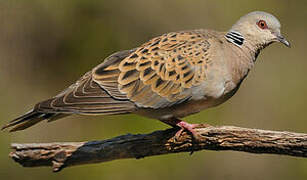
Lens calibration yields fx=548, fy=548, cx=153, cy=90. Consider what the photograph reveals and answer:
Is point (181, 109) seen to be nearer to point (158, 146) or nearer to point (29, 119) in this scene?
point (158, 146)

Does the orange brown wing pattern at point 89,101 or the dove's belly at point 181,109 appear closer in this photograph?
the orange brown wing pattern at point 89,101

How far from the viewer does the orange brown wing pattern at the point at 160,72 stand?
3.80 m

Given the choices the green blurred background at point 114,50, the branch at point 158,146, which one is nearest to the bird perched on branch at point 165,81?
the branch at point 158,146

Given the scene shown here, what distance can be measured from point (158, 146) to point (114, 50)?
279 centimetres

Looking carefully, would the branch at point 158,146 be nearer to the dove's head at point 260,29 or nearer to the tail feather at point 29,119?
the tail feather at point 29,119

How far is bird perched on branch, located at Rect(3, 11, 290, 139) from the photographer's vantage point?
3713 millimetres

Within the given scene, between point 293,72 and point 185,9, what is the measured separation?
4.74 ft

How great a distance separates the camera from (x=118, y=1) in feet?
21.2

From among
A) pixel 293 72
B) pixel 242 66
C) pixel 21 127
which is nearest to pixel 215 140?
pixel 242 66

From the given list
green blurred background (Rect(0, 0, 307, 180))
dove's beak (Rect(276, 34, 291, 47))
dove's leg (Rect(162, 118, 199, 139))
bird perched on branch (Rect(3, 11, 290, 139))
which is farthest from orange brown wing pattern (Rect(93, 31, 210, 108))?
green blurred background (Rect(0, 0, 307, 180))

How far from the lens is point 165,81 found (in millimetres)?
3877

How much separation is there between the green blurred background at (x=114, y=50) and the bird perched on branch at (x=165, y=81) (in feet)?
6.71

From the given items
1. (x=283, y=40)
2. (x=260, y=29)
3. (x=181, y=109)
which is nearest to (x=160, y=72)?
(x=181, y=109)

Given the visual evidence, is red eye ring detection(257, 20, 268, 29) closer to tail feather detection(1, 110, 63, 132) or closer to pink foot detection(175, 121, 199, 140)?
pink foot detection(175, 121, 199, 140)
